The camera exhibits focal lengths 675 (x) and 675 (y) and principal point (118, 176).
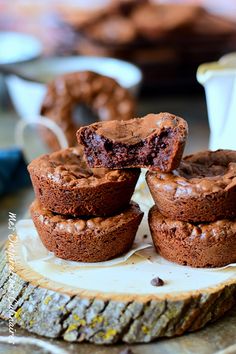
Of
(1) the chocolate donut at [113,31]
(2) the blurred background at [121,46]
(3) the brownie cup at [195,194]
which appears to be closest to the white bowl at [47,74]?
(2) the blurred background at [121,46]

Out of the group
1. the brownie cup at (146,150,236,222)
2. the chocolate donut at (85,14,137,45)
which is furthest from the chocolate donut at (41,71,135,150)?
the brownie cup at (146,150,236,222)

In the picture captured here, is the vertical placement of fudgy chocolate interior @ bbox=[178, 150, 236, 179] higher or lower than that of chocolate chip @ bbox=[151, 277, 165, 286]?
higher

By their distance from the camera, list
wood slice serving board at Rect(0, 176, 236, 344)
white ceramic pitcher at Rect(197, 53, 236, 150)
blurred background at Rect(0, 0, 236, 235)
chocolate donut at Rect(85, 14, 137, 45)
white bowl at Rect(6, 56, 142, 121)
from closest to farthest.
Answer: wood slice serving board at Rect(0, 176, 236, 344) → white ceramic pitcher at Rect(197, 53, 236, 150) → white bowl at Rect(6, 56, 142, 121) → blurred background at Rect(0, 0, 236, 235) → chocolate donut at Rect(85, 14, 137, 45)

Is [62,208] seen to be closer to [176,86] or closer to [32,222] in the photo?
[32,222]

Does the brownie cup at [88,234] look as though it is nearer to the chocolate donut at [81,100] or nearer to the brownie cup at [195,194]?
the brownie cup at [195,194]

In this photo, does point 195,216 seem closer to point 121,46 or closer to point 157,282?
point 157,282

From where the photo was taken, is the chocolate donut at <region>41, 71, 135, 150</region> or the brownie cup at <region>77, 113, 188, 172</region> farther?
the chocolate donut at <region>41, 71, 135, 150</region>

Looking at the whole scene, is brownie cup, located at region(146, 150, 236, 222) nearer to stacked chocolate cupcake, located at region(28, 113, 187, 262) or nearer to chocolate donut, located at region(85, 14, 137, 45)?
stacked chocolate cupcake, located at region(28, 113, 187, 262)
